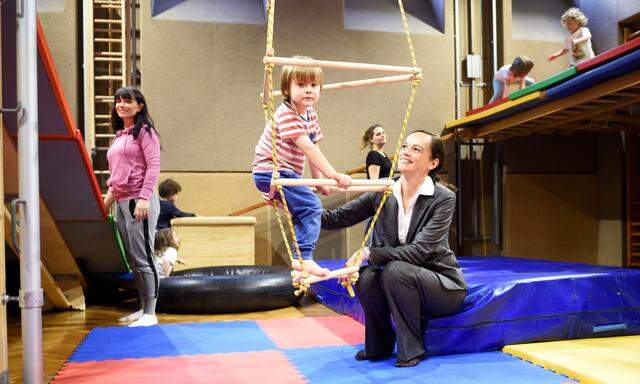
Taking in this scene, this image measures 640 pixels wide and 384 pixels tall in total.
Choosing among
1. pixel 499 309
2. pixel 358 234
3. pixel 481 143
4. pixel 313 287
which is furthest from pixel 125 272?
pixel 481 143

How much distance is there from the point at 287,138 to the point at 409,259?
0.78m

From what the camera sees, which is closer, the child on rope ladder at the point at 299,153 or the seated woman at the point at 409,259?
the child on rope ladder at the point at 299,153

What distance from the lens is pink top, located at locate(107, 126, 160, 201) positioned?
310 cm

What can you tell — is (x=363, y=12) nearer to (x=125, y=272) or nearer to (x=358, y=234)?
(x=358, y=234)

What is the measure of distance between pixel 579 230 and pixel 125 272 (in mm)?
4927

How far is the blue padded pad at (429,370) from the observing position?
2.08 metres

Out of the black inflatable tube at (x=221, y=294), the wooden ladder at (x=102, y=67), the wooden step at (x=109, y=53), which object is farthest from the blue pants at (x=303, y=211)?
the wooden step at (x=109, y=53)

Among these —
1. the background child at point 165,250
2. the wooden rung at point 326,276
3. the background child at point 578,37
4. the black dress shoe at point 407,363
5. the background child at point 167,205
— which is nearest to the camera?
the wooden rung at point 326,276

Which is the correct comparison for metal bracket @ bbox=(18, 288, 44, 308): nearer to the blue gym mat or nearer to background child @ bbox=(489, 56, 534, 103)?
the blue gym mat

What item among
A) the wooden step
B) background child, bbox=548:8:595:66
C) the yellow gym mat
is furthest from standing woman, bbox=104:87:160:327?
background child, bbox=548:8:595:66

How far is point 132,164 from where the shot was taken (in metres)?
3.12

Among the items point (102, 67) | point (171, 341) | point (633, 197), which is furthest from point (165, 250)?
point (633, 197)

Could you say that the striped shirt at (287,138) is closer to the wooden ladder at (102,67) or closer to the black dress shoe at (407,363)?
the black dress shoe at (407,363)

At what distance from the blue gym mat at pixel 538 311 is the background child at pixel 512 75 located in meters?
2.96
